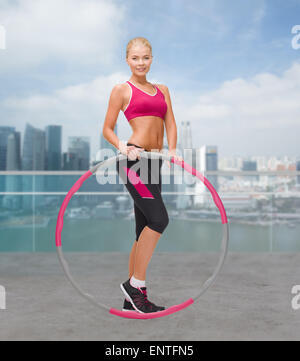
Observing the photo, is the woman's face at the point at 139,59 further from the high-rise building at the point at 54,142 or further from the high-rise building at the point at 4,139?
the high-rise building at the point at 54,142

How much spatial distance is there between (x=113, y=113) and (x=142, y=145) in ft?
0.69

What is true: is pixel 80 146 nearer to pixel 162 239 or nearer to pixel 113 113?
pixel 162 239

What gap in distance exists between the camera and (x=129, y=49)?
6.51 ft

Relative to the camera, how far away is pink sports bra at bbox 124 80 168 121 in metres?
1.97

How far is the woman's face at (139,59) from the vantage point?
196 cm

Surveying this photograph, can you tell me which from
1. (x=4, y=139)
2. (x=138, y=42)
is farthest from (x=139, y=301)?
(x=4, y=139)

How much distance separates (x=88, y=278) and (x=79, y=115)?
13.2 m

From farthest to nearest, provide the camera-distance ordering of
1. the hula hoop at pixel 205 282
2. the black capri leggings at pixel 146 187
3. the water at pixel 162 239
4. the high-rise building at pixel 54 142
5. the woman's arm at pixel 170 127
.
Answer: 1. the high-rise building at pixel 54 142
2. the water at pixel 162 239
3. the woman's arm at pixel 170 127
4. the black capri leggings at pixel 146 187
5. the hula hoop at pixel 205 282

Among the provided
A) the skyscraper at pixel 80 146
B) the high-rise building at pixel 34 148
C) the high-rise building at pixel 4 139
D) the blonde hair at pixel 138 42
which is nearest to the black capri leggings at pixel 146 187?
the blonde hair at pixel 138 42

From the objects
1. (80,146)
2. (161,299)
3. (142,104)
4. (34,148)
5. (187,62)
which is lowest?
(161,299)

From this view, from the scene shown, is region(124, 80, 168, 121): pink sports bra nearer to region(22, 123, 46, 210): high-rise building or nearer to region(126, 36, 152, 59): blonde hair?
region(126, 36, 152, 59): blonde hair

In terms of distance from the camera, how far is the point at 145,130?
197 centimetres

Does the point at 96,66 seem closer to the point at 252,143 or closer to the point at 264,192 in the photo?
the point at 252,143
